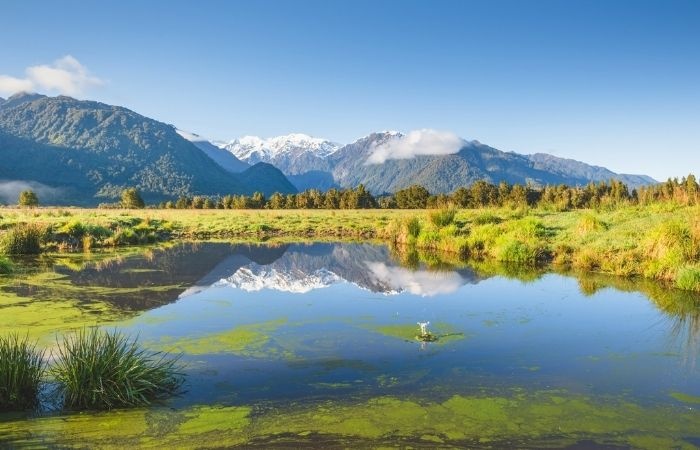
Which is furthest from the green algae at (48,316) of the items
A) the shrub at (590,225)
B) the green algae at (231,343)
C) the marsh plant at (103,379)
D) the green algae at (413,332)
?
the shrub at (590,225)

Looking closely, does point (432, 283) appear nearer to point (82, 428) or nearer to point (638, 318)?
point (638, 318)

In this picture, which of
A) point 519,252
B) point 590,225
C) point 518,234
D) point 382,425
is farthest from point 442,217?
point 382,425

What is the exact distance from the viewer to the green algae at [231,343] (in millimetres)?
11304

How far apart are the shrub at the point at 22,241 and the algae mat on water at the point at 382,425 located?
1004 inches

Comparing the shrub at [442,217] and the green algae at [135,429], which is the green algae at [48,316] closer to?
the green algae at [135,429]

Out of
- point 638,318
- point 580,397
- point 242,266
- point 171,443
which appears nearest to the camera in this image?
point 171,443

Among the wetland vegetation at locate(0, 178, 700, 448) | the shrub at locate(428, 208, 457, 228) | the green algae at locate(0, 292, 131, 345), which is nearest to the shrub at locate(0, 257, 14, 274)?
the wetland vegetation at locate(0, 178, 700, 448)

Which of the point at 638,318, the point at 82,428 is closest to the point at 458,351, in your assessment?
the point at 638,318

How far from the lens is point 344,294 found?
1888cm

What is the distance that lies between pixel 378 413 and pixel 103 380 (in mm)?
4213

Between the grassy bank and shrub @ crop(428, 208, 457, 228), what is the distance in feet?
0.21

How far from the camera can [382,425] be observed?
7664 millimetres

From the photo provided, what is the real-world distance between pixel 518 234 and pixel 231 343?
770 inches

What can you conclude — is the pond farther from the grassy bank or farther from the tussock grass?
the grassy bank
